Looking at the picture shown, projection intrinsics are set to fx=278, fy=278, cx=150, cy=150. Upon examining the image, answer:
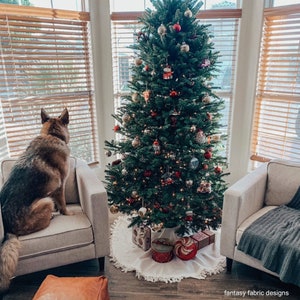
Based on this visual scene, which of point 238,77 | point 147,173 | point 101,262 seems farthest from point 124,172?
point 238,77

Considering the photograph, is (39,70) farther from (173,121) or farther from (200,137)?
(200,137)

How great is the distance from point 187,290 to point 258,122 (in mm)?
1909

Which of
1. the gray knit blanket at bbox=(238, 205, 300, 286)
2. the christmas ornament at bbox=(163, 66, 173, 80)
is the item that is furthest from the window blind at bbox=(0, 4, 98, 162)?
the gray knit blanket at bbox=(238, 205, 300, 286)

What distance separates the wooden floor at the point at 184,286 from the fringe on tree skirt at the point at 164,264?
0.05 metres

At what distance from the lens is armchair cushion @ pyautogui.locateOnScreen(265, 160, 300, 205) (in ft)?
A: 7.70

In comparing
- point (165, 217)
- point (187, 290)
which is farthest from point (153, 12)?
point (187, 290)

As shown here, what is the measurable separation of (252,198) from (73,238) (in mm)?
1426

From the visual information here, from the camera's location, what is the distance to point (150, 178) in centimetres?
233

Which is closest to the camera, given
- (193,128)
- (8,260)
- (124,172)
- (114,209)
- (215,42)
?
(8,260)

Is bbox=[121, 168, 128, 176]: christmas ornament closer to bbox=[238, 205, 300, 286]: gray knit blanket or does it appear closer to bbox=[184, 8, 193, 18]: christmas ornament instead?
bbox=[238, 205, 300, 286]: gray knit blanket

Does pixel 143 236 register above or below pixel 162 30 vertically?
below

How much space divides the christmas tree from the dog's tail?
843 mm

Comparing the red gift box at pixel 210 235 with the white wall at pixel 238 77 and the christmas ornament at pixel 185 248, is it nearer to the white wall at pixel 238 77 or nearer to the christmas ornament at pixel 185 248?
the christmas ornament at pixel 185 248

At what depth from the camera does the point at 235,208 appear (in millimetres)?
2053
